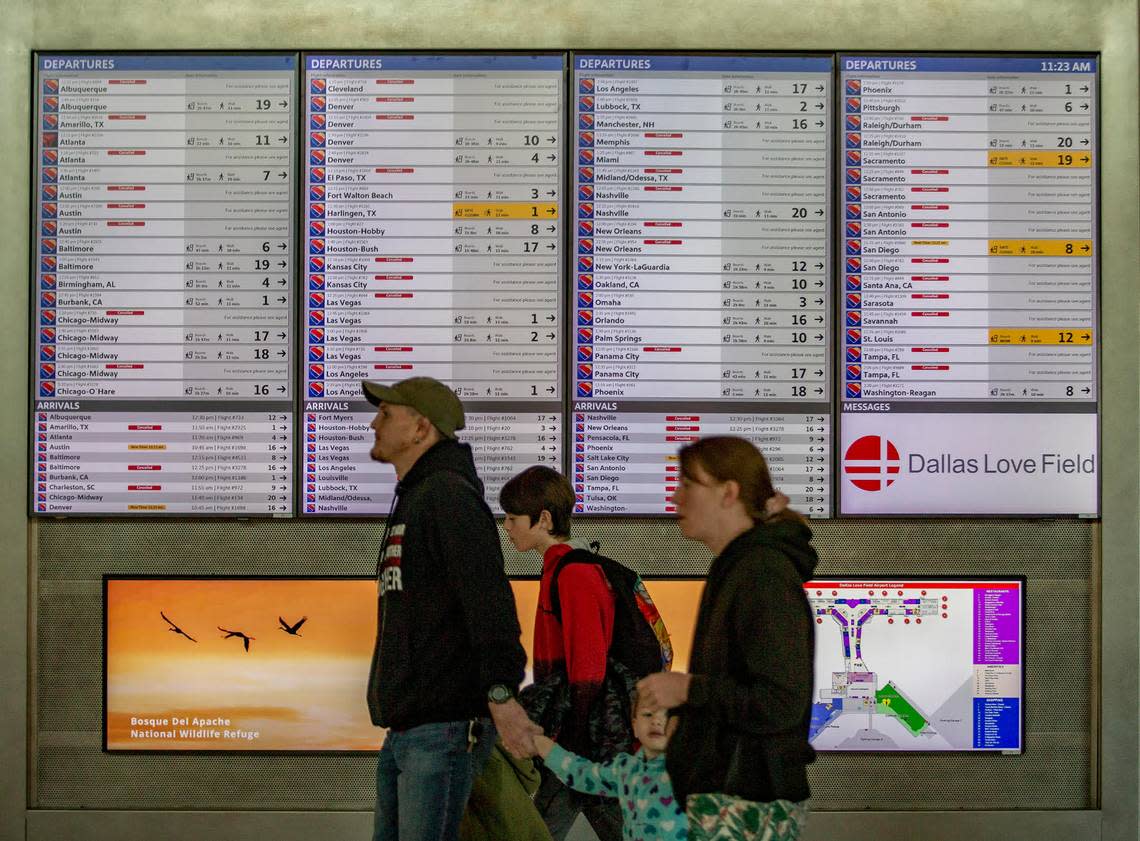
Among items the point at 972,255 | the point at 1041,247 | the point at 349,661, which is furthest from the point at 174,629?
the point at 1041,247

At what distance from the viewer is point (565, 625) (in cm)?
316

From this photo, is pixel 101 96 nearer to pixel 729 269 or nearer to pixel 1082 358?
pixel 729 269

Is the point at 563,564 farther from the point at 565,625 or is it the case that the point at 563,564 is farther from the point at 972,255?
the point at 972,255

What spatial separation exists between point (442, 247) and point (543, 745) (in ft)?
8.12

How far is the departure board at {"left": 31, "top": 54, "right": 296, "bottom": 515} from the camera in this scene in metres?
4.51

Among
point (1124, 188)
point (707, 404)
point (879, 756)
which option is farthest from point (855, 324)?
point (879, 756)

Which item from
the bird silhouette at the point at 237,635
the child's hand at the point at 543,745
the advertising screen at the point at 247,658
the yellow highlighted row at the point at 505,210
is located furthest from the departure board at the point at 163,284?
the child's hand at the point at 543,745

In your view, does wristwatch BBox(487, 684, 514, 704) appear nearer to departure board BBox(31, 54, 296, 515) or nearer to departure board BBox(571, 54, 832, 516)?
departure board BBox(571, 54, 832, 516)

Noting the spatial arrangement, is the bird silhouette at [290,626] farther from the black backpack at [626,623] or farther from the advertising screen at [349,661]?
the black backpack at [626,623]

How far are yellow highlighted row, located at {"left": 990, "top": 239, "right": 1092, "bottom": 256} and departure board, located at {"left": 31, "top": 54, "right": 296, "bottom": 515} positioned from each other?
2866 mm

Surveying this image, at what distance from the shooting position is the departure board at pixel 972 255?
452cm

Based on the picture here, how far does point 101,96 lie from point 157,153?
321 mm

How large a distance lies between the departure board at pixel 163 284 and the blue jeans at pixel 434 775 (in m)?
1.91

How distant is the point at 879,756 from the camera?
4.50 m
